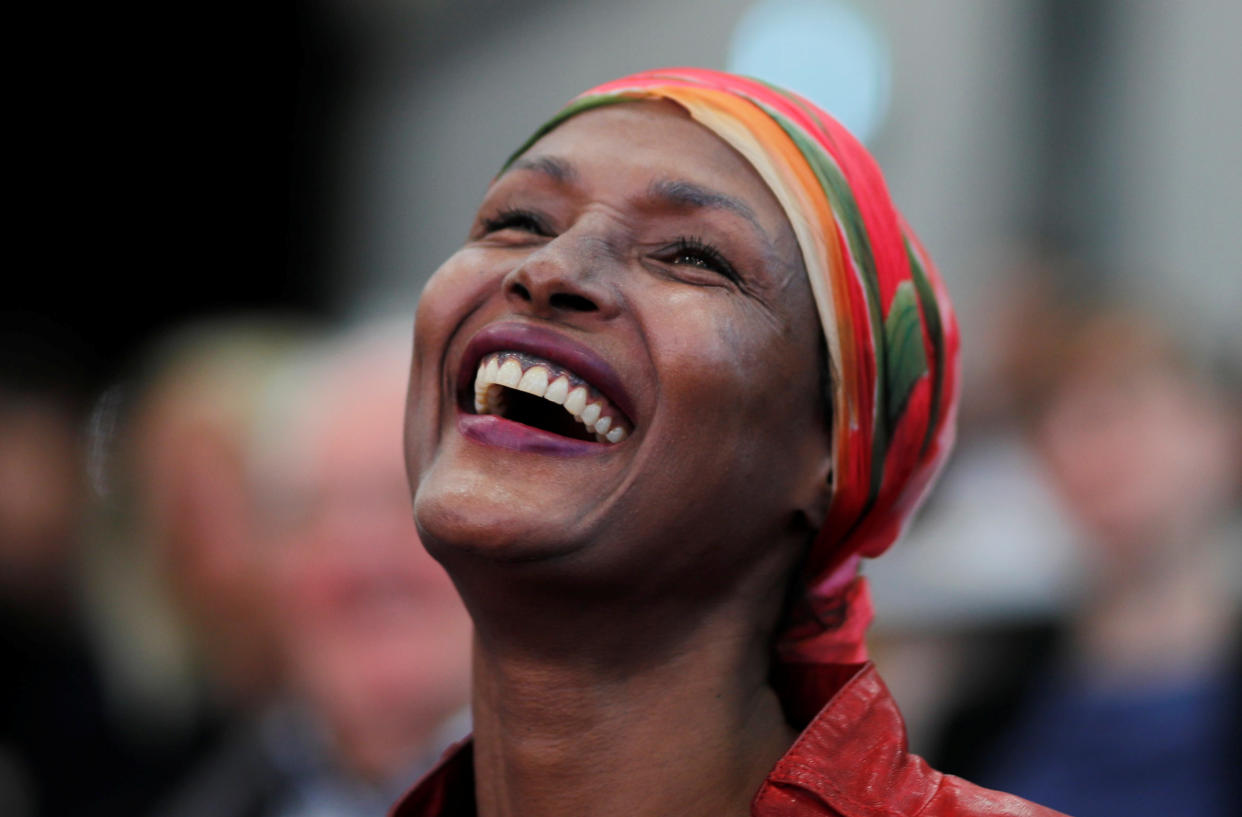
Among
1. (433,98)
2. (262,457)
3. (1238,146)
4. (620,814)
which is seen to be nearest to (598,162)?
(620,814)

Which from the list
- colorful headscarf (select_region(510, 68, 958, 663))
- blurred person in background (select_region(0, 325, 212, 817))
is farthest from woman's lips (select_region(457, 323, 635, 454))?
blurred person in background (select_region(0, 325, 212, 817))

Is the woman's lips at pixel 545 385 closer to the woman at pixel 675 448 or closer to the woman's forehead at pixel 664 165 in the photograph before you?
the woman at pixel 675 448

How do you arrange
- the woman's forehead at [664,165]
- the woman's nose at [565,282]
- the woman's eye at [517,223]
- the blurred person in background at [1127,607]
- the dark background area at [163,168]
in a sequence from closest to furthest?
the woman's nose at [565,282] < the woman's forehead at [664,165] < the woman's eye at [517,223] < the blurred person in background at [1127,607] < the dark background area at [163,168]

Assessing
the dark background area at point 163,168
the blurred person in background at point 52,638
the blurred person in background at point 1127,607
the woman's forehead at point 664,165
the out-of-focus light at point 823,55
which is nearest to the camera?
the woman's forehead at point 664,165

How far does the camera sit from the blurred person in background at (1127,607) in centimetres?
358

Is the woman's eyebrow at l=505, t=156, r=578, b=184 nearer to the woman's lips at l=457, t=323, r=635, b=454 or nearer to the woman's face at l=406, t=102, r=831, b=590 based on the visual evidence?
the woman's face at l=406, t=102, r=831, b=590

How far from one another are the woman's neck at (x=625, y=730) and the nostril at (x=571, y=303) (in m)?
0.49

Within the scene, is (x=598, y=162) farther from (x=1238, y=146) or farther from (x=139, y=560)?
(x=1238, y=146)

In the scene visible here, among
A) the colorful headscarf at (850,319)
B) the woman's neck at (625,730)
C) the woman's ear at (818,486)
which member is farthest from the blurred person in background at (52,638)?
the woman's ear at (818,486)

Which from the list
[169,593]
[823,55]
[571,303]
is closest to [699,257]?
[571,303]

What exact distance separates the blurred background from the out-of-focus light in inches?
1.3

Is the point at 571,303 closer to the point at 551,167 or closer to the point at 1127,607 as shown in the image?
the point at 551,167

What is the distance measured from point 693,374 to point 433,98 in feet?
38.7

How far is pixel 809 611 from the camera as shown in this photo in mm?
2410
